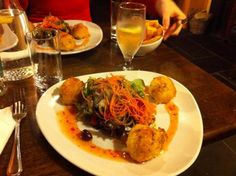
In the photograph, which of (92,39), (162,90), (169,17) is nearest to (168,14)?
(169,17)

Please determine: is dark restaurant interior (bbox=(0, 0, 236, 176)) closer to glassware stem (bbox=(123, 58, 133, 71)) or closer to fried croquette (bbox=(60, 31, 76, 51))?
glassware stem (bbox=(123, 58, 133, 71))

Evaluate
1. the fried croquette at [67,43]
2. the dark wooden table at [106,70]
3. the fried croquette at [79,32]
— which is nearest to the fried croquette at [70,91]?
the dark wooden table at [106,70]

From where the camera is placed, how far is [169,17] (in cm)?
145

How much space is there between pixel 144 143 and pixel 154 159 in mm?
61

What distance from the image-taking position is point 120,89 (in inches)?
32.5

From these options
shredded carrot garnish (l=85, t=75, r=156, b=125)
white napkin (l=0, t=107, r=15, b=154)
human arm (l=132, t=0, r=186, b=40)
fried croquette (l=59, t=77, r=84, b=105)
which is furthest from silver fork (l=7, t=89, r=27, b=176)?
human arm (l=132, t=0, r=186, b=40)

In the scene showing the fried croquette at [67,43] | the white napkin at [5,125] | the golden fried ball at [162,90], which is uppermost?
the fried croquette at [67,43]

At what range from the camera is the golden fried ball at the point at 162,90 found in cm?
90

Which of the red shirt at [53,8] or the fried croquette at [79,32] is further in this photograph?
the red shirt at [53,8]

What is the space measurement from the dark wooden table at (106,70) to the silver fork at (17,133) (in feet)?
0.05

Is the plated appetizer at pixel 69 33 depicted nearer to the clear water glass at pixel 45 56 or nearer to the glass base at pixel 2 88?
the clear water glass at pixel 45 56

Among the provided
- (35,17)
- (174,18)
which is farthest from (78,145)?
(35,17)

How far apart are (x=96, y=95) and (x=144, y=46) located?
1.42 ft

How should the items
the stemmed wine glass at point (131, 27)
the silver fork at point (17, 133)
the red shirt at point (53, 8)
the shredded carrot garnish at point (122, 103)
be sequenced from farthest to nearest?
the red shirt at point (53, 8), the stemmed wine glass at point (131, 27), the shredded carrot garnish at point (122, 103), the silver fork at point (17, 133)
